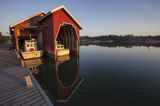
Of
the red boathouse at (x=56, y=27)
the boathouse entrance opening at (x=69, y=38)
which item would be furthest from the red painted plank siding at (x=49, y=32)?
the boathouse entrance opening at (x=69, y=38)

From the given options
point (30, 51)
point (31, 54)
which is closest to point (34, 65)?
point (31, 54)

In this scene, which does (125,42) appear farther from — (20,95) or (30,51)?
(20,95)

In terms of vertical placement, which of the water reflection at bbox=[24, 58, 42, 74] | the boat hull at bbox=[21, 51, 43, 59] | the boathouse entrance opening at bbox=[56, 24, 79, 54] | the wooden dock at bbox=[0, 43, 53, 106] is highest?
the boathouse entrance opening at bbox=[56, 24, 79, 54]

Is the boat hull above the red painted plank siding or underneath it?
underneath

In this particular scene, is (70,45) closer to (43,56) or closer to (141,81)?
(43,56)

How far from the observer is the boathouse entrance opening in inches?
964

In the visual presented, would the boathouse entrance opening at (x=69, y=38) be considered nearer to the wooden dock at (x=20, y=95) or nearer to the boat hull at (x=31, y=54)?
the boat hull at (x=31, y=54)

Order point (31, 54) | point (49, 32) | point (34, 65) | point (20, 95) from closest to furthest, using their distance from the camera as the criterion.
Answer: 1. point (20, 95)
2. point (34, 65)
3. point (31, 54)
4. point (49, 32)

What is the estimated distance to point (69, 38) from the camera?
2655cm

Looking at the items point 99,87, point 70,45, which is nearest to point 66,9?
point 70,45

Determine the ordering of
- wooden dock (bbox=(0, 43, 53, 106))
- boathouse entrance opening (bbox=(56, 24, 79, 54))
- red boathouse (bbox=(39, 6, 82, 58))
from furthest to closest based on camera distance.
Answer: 1. boathouse entrance opening (bbox=(56, 24, 79, 54))
2. red boathouse (bbox=(39, 6, 82, 58))
3. wooden dock (bbox=(0, 43, 53, 106))

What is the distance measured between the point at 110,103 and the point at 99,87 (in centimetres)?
247

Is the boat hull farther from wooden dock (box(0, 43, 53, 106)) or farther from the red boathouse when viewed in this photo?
wooden dock (box(0, 43, 53, 106))

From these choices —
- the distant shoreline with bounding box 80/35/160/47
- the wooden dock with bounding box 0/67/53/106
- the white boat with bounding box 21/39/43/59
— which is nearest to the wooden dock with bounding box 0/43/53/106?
the wooden dock with bounding box 0/67/53/106
